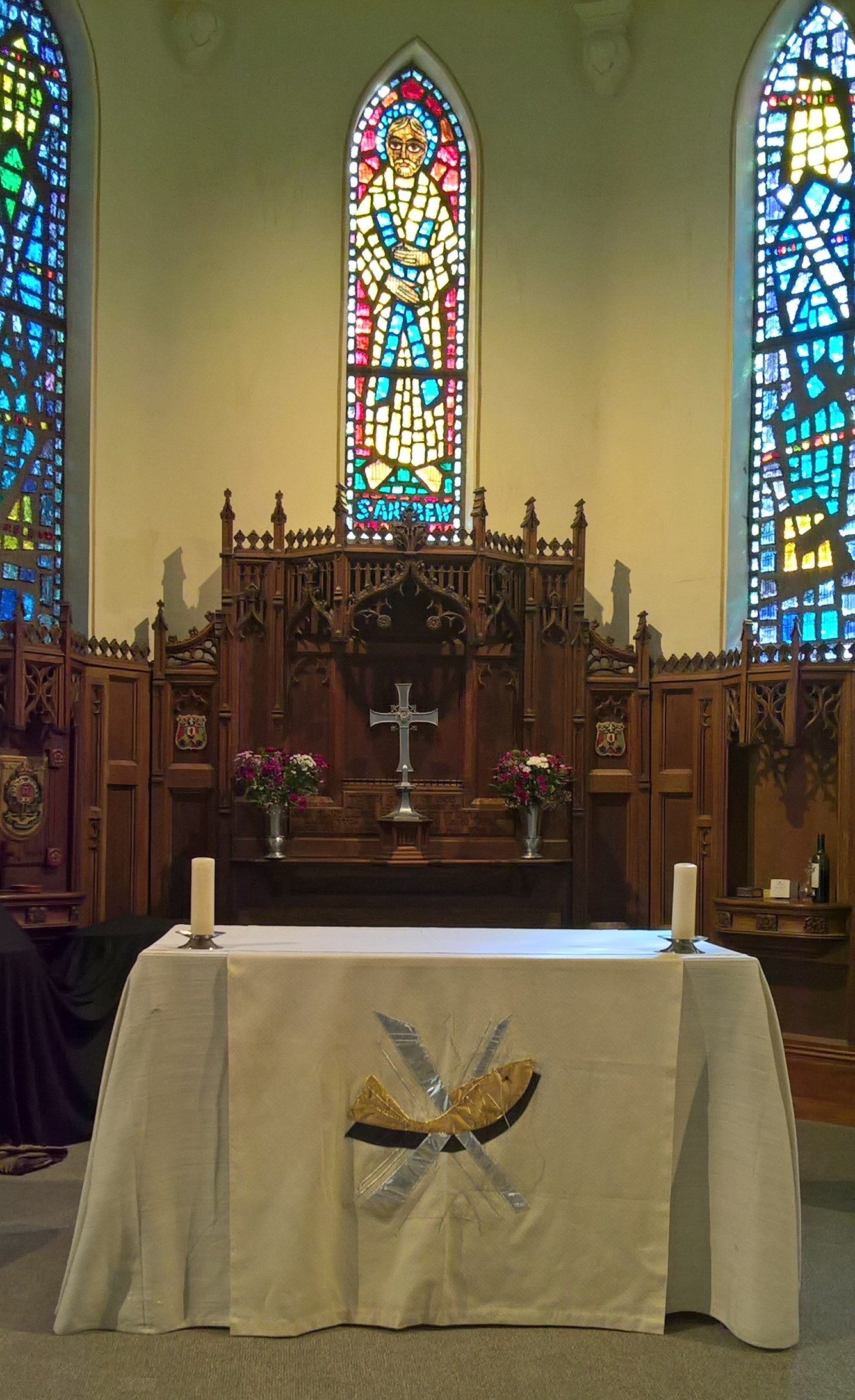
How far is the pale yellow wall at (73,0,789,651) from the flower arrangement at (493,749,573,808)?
5.02ft

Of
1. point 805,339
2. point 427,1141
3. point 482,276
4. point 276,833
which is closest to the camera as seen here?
point 427,1141

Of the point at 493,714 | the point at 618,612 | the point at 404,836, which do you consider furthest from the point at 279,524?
the point at 618,612

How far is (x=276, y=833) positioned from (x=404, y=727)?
1.04 meters

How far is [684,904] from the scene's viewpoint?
13.2 feet

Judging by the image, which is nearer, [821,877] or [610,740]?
[821,877]

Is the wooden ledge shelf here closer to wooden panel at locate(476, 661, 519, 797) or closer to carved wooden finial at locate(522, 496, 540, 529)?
wooden panel at locate(476, 661, 519, 797)

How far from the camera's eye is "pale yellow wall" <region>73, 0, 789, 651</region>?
8.69m

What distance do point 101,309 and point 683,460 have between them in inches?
164

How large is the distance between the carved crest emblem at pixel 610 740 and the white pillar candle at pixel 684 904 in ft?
14.1

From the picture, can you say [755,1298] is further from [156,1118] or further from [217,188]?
[217,188]

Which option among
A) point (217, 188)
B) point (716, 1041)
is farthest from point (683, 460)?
point (716, 1041)

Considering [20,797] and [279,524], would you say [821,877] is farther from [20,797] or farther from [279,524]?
[20,797]

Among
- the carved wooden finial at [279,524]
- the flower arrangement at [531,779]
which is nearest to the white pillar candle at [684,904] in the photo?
the flower arrangement at [531,779]

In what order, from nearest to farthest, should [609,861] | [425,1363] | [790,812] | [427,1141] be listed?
1. [425,1363]
2. [427,1141]
3. [790,812]
4. [609,861]
